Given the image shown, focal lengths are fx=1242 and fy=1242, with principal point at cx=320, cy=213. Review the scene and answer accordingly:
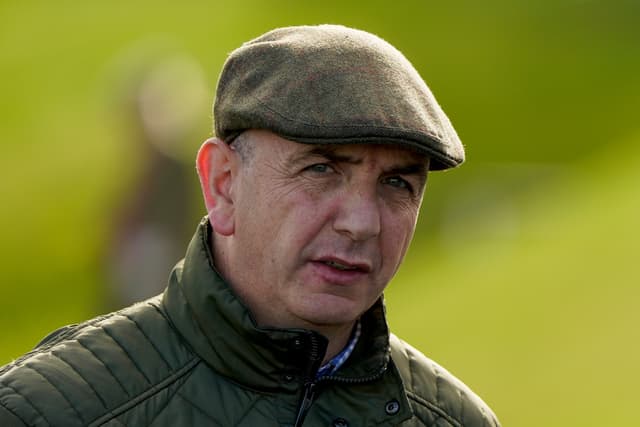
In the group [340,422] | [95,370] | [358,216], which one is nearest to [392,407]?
[340,422]

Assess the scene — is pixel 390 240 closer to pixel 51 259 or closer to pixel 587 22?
pixel 51 259

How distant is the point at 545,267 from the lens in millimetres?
11766

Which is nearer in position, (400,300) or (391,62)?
(391,62)

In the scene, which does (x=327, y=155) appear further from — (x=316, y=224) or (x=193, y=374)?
(x=193, y=374)

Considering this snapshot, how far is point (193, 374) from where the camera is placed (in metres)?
3.24

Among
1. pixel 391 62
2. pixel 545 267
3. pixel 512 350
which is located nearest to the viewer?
pixel 391 62

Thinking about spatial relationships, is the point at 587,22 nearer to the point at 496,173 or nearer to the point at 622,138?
the point at 622,138

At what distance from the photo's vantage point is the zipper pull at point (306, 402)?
326 cm

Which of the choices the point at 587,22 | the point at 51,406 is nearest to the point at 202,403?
the point at 51,406

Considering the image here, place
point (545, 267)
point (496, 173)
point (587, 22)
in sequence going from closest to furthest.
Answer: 1. point (545, 267)
2. point (496, 173)
3. point (587, 22)

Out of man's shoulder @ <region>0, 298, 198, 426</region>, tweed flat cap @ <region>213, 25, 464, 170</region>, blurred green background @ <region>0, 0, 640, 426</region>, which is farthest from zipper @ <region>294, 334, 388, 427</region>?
blurred green background @ <region>0, 0, 640, 426</region>

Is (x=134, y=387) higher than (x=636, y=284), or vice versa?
(x=134, y=387)

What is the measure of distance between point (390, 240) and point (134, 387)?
2.51ft

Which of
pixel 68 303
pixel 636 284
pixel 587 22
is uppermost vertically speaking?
pixel 587 22
